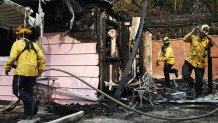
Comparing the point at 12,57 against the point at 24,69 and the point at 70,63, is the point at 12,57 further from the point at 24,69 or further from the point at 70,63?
the point at 70,63

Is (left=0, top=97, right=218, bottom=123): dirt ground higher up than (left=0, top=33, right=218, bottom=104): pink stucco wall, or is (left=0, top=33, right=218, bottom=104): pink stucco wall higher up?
(left=0, top=33, right=218, bottom=104): pink stucco wall

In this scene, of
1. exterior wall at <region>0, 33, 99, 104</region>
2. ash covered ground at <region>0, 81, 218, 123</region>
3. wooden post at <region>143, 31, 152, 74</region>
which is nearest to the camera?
ash covered ground at <region>0, 81, 218, 123</region>

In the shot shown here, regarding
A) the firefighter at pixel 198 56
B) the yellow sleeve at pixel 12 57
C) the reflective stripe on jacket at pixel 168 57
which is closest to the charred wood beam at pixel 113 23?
the firefighter at pixel 198 56

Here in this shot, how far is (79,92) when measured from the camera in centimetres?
930

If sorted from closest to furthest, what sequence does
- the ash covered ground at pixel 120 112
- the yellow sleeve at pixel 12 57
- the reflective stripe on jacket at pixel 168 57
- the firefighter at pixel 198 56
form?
the yellow sleeve at pixel 12 57 < the ash covered ground at pixel 120 112 < the firefighter at pixel 198 56 < the reflective stripe on jacket at pixel 168 57

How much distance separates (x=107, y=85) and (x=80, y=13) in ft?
6.23

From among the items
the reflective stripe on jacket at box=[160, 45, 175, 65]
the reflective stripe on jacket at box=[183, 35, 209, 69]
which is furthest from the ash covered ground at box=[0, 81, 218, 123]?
the reflective stripe on jacket at box=[160, 45, 175, 65]

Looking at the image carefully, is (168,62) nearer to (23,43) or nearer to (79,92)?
(79,92)

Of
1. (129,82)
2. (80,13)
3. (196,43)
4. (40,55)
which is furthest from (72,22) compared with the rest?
(196,43)

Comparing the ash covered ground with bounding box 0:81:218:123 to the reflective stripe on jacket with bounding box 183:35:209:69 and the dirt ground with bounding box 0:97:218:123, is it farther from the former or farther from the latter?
the reflective stripe on jacket with bounding box 183:35:209:69

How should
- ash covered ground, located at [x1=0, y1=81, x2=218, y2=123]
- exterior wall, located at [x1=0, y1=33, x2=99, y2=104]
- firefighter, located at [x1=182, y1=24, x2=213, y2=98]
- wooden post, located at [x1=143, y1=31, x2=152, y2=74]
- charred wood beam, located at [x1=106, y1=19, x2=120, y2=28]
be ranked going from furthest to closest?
wooden post, located at [x1=143, y1=31, x2=152, y2=74] < charred wood beam, located at [x1=106, y1=19, x2=120, y2=28] < firefighter, located at [x1=182, y1=24, x2=213, y2=98] < exterior wall, located at [x1=0, y1=33, x2=99, y2=104] < ash covered ground, located at [x1=0, y1=81, x2=218, y2=123]

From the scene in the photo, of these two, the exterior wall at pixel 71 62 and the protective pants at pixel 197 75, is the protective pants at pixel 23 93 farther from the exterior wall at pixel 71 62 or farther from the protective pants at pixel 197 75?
the protective pants at pixel 197 75

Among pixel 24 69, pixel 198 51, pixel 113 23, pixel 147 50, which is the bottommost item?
pixel 24 69

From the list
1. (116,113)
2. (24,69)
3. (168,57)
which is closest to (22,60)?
(24,69)
